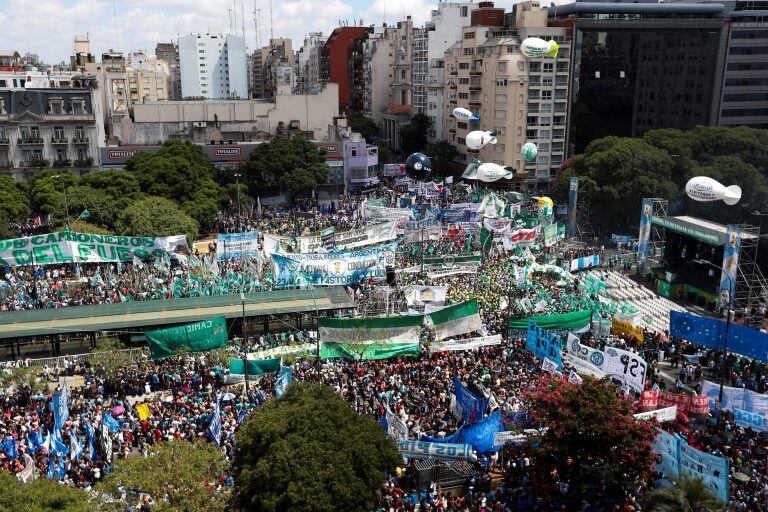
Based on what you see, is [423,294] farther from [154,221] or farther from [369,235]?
[154,221]

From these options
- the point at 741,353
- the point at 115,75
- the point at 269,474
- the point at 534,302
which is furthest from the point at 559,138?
the point at 115,75

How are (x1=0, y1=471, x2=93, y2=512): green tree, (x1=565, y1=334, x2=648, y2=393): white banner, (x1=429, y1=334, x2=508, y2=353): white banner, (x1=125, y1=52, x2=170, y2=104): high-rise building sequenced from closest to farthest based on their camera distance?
(x1=0, y1=471, x2=93, y2=512): green tree
(x1=565, y1=334, x2=648, y2=393): white banner
(x1=429, y1=334, x2=508, y2=353): white banner
(x1=125, y1=52, x2=170, y2=104): high-rise building

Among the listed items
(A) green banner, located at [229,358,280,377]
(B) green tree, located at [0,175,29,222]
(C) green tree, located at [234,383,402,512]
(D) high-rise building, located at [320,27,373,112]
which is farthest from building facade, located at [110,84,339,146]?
(C) green tree, located at [234,383,402,512]

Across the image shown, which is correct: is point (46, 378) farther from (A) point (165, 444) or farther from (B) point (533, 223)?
(B) point (533, 223)

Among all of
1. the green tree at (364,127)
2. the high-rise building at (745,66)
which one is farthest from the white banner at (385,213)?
the green tree at (364,127)

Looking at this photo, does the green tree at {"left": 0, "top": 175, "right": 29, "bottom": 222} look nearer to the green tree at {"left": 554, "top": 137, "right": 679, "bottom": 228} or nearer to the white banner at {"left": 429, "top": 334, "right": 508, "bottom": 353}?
the white banner at {"left": 429, "top": 334, "right": 508, "bottom": 353}

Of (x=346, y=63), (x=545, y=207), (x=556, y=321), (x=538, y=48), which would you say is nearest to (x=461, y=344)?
(x=556, y=321)
